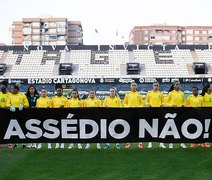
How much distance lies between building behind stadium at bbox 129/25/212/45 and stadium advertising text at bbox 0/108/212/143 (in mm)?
110671

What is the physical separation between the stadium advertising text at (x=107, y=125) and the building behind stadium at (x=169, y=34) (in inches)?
4357

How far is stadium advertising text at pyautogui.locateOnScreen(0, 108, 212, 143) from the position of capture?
9109mm

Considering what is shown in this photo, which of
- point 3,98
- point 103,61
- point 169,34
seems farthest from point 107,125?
point 169,34

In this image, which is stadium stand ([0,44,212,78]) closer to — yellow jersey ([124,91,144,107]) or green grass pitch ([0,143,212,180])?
yellow jersey ([124,91,144,107])

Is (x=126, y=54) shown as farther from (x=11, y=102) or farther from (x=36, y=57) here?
(x=11, y=102)

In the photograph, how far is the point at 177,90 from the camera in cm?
1128

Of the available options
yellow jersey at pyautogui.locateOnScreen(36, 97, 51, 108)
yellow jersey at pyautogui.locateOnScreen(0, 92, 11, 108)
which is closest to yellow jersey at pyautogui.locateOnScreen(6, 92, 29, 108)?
yellow jersey at pyautogui.locateOnScreen(0, 92, 11, 108)

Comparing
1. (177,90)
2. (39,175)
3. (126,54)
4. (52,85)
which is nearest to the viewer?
(39,175)

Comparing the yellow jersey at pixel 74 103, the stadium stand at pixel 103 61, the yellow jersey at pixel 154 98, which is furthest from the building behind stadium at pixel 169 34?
the yellow jersey at pixel 74 103

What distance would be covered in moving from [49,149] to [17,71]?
40.8 meters

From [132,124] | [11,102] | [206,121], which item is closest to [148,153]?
[132,124]

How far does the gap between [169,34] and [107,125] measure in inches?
4462

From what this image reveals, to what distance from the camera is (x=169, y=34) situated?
119m

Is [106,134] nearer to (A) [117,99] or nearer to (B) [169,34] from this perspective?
(A) [117,99]
